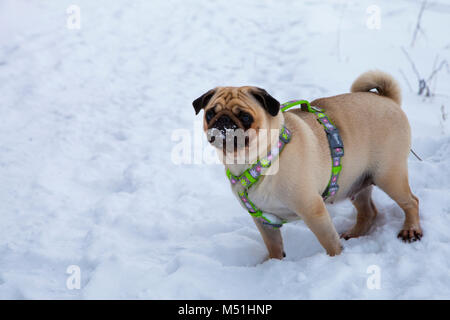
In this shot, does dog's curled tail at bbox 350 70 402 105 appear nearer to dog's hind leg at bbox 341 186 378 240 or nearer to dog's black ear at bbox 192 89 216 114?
dog's hind leg at bbox 341 186 378 240

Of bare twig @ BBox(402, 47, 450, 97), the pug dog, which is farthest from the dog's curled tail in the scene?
bare twig @ BBox(402, 47, 450, 97)

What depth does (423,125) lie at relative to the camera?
4.57 metres

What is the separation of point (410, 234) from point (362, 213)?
0.51 metres

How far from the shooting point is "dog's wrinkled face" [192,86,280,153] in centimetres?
234

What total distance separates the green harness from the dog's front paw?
0.50m

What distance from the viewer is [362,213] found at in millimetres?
3246

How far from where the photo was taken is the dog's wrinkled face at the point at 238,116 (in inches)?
92.1

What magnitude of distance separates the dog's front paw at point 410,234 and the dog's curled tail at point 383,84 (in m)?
0.89

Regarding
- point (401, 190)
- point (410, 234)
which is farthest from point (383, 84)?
point (410, 234)

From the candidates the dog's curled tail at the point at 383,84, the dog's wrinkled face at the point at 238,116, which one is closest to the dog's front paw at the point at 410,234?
the dog's curled tail at the point at 383,84

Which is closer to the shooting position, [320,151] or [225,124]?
[225,124]

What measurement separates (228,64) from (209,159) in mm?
2237

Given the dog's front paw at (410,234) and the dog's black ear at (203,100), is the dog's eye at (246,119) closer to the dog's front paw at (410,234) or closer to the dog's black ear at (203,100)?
the dog's black ear at (203,100)

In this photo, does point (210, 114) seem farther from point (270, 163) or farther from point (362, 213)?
point (362, 213)
